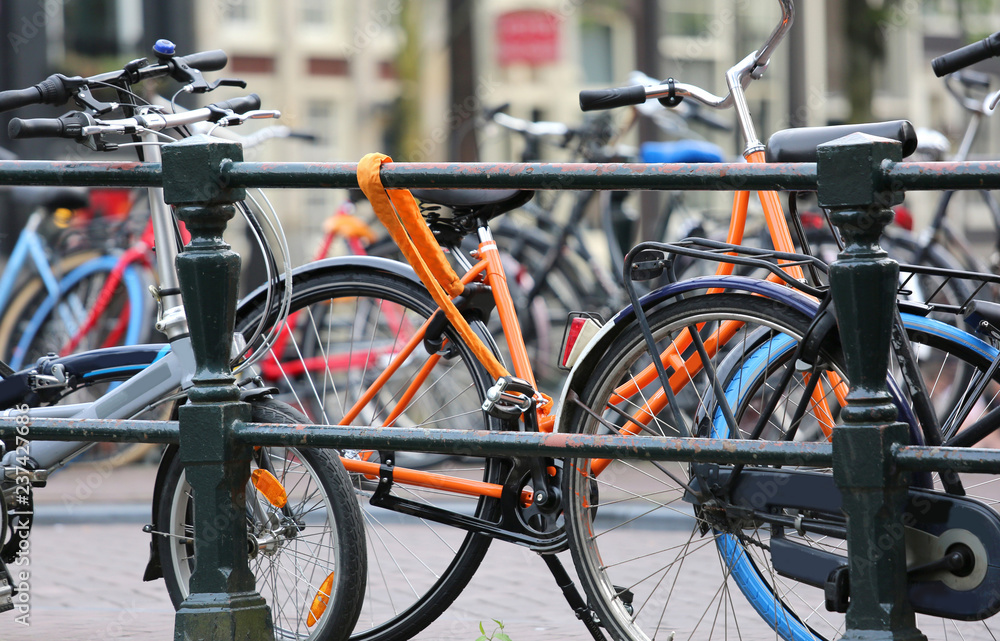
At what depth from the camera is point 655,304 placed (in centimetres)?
296

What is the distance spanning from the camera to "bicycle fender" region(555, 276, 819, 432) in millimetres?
2828

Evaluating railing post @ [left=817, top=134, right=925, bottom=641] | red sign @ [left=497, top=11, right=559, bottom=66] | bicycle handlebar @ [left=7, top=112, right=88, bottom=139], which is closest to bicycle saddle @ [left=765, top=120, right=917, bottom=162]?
railing post @ [left=817, top=134, right=925, bottom=641]

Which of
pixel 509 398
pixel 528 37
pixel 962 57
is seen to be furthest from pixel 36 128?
pixel 528 37

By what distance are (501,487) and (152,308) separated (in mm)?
4568

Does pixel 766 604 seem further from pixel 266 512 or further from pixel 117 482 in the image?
pixel 117 482

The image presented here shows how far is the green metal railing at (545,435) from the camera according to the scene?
2395 mm

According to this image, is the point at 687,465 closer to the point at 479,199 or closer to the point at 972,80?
the point at 479,199

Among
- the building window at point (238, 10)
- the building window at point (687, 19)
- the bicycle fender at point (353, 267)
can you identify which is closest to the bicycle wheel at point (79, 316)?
the building window at point (238, 10)

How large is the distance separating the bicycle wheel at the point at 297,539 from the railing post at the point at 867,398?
45.8 inches

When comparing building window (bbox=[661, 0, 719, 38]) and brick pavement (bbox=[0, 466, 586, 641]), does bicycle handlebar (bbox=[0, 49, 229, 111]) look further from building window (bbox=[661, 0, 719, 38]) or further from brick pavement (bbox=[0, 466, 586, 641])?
building window (bbox=[661, 0, 719, 38])

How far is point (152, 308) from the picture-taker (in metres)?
7.41

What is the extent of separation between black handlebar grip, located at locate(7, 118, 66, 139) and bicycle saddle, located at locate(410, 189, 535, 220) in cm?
84

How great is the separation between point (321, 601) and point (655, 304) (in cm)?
104

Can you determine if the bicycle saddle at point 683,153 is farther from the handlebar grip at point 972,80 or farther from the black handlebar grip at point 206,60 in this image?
the black handlebar grip at point 206,60
